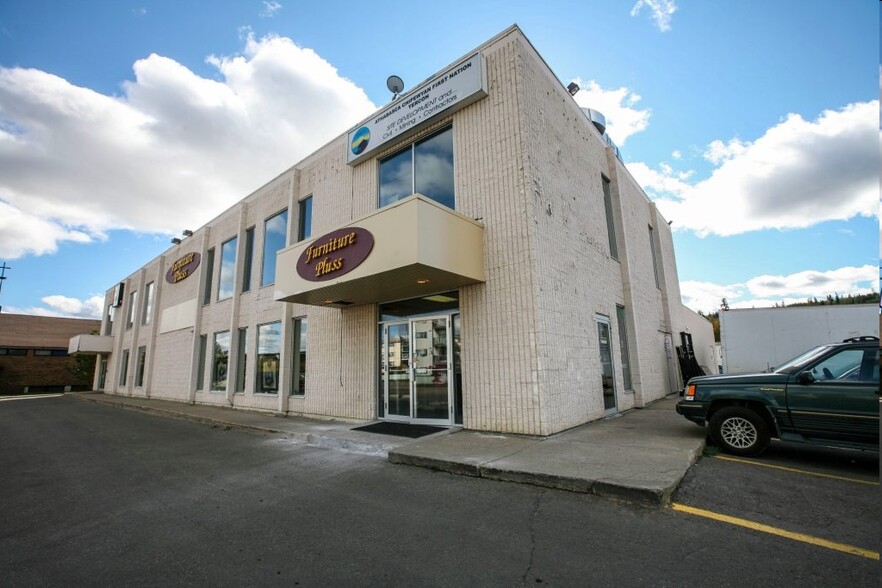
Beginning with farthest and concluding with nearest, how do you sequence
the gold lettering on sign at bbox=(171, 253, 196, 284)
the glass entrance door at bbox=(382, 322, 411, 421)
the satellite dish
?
the gold lettering on sign at bbox=(171, 253, 196, 284)
the satellite dish
the glass entrance door at bbox=(382, 322, 411, 421)

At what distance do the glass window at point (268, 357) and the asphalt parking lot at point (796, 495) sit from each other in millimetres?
11300

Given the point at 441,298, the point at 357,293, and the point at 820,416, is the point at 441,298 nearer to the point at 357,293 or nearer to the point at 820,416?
the point at 357,293

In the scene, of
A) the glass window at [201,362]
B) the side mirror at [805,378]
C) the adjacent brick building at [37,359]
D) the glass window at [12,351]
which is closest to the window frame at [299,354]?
the glass window at [201,362]

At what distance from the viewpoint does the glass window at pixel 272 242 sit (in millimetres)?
13805

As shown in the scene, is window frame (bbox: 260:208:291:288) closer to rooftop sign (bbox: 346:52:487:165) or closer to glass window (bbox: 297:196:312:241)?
glass window (bbox: 297:196:312:241)

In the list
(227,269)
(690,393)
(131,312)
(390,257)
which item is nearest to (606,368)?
(690,393)

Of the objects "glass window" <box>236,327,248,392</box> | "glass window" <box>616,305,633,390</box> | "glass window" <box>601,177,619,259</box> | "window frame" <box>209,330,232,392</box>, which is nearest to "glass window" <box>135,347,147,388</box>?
"window frame" <box>209,330,232,392</box>

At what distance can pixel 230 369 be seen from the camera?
1453 centimetres

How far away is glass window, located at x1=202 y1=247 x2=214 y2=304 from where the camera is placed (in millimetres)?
17312

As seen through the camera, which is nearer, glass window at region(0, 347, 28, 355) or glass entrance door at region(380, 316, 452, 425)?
glass entrance door at region(380, 316, 452, 425)

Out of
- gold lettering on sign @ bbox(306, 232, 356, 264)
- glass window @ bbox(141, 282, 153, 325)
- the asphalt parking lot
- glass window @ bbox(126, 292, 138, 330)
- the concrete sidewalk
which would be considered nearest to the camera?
the asphalt parking lot

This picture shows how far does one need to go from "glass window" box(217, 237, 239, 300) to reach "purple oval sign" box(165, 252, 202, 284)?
1.93 m

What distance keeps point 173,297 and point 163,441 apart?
1308cm

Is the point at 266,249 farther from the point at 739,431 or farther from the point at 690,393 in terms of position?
the point at 739,431
